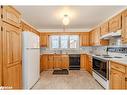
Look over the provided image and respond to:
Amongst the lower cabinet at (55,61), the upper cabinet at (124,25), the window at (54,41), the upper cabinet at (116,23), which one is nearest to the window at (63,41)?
the window at (54,41)

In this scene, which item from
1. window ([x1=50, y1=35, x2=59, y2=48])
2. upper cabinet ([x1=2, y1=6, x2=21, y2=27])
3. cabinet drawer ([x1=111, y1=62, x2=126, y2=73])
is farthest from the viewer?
window ([x1=50, y1=35, x2=59, y2=48])

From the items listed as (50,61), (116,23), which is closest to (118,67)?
(116,23)

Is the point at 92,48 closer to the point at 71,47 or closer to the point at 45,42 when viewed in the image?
the point at 71,47

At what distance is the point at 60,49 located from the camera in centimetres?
759

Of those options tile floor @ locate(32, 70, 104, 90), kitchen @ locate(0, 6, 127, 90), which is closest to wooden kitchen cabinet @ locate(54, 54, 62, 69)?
kitchen @ locate(0, 6, 127, 90)

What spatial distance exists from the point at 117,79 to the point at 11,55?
2150mm

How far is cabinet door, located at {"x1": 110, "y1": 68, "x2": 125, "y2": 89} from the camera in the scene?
2676 mm

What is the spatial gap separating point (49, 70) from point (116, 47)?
11.7 feet

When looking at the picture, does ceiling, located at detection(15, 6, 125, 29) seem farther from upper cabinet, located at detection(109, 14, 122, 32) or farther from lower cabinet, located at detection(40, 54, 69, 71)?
lower cabinet, located at detection(40, 54, 69, 71)

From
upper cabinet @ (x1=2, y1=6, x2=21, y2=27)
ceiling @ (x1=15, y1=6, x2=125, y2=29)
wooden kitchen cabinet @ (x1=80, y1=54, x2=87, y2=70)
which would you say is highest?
ceiling @ (x1=15, y1=6, x2=125, y2=29)

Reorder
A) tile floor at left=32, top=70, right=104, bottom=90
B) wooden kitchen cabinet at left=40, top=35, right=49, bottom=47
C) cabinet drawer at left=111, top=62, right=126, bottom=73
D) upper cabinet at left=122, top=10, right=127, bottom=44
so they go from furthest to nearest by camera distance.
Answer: wooden kitchen cabinet at left=40, top=35, right=49, bottom=47 → tile floor at left=32, top=70, right=104, bottom=90 → upper cabinet at left=122, top=10, right=127, bottom=44 → cabinet drawer at left=111, top=62, right=126, bottom=73

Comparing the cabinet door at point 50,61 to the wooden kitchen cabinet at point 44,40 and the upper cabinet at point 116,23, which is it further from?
the upper cabinet at point 116,23

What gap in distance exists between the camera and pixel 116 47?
4.43 meters
